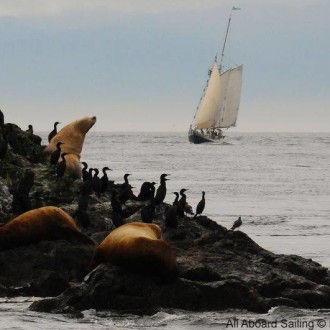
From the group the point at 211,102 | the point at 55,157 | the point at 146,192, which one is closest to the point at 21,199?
the point at 146,192

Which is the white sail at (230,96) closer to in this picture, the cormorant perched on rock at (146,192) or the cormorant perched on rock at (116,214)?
the cormorant perched on rock at (146,192)

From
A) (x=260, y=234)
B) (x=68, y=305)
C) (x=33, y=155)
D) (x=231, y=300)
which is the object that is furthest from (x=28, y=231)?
(x=260, y=234)

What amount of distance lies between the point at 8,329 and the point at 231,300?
3517 mm

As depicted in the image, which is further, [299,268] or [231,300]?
[299,268]

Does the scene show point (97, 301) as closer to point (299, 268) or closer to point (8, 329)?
point (8, 329)

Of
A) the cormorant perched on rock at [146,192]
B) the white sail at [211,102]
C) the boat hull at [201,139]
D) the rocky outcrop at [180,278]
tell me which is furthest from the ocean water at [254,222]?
the boat hull at [201,139]

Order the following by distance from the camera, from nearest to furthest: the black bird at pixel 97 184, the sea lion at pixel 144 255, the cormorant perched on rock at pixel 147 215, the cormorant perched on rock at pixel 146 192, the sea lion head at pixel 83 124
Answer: the sea lion at pixel 144 255
the cormorant perched on rock at pixel 147 215
the cormorant perched on rock at pixel 146 192
the black bird at pixel 97 184
the sea lion head at pixel 83 124

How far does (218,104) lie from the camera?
413ft

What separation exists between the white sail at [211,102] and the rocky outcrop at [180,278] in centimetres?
10636

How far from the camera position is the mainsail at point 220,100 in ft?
412

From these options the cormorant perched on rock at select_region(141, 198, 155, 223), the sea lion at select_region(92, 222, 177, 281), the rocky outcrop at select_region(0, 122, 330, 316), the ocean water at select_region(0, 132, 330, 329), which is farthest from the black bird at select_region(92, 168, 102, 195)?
the sea lion at select_region(92, 222, 177, 281)

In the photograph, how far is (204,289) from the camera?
13.9m

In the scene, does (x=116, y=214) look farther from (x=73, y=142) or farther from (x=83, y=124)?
(x=83, y=124)

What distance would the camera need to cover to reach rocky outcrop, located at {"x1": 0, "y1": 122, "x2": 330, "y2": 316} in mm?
13742
